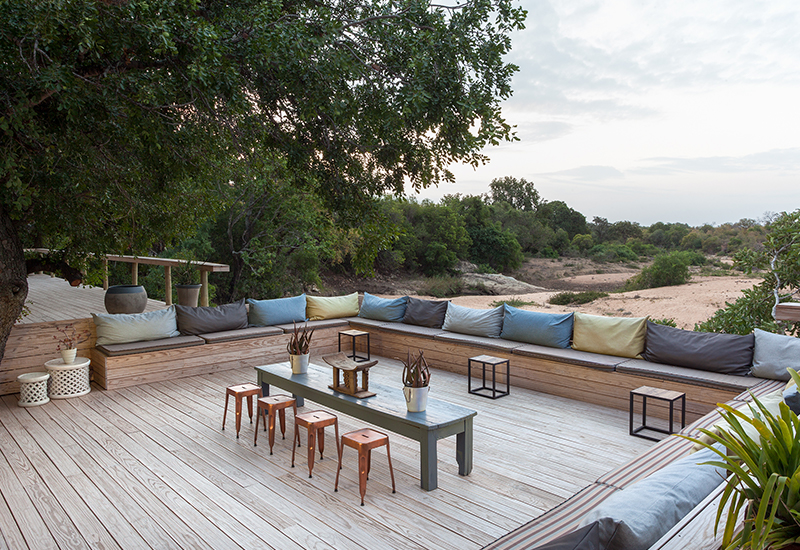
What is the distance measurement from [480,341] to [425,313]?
1098 millimetres

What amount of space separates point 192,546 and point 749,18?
30.1ft

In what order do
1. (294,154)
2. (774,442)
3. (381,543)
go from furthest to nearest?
(294,154) → (381,543) → (774,442)

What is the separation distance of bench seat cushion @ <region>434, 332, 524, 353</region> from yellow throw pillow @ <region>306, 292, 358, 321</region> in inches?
68.6

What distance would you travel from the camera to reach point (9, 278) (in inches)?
128

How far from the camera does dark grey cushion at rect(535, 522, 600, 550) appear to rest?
1276 millimetres

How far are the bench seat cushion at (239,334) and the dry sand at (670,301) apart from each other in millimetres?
7876

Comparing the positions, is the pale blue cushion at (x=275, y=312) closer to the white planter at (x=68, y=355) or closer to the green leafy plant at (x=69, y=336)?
the green leafy plant at (x=69, y=336)

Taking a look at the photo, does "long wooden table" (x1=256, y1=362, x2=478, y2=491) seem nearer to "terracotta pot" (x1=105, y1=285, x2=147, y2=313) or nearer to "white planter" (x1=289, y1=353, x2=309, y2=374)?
"white planter" (x1=289, y1=353, x2=309, y2=374)

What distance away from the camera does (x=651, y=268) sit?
16.4m

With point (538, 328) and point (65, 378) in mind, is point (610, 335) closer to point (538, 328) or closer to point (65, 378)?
point (538, 328)

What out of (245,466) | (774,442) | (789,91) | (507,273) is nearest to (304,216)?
(245,466)

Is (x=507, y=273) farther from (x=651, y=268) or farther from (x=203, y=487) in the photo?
(x=203, y=487)

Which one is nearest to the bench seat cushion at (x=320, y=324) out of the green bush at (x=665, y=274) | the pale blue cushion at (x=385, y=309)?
the pale blue cushion at (x=385, y=309)

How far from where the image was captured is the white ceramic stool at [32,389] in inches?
183
